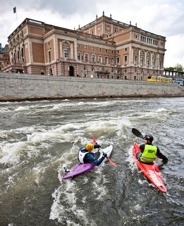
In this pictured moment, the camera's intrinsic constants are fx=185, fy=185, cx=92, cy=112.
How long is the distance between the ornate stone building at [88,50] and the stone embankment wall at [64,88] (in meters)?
10.8

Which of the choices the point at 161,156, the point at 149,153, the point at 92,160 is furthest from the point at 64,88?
the point at 149,153

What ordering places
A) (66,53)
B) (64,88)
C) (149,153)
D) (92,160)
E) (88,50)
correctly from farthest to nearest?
(88,50)
(66,53)
(64,88)
(92,160)
(149,153)

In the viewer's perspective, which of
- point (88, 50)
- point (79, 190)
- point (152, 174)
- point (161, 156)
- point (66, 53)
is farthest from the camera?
point (88, 50)

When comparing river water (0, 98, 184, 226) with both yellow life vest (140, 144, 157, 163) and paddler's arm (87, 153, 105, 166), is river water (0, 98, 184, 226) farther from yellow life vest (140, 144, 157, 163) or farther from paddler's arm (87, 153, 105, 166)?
yellow life vest (140, 144, 157, 163)

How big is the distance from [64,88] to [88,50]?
72.5 feet

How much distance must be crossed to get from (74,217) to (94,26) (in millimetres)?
63467

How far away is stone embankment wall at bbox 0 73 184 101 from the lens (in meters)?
23.2

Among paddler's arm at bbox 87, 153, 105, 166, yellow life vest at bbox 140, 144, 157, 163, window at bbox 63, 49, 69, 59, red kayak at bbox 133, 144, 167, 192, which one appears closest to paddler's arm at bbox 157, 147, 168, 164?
yellow life vest at bbox 140, 144, 157, 163

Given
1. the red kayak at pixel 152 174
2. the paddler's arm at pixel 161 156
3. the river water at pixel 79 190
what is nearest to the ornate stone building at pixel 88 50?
the river water at pixel 79 190

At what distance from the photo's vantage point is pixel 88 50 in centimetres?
4631

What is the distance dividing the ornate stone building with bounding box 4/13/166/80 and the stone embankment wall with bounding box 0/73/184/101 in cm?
1076

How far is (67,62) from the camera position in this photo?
132 ft

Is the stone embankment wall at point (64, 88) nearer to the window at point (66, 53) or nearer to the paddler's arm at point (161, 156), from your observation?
the window at point (66, 53)

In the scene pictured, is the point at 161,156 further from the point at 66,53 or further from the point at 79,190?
the point at 66,53
